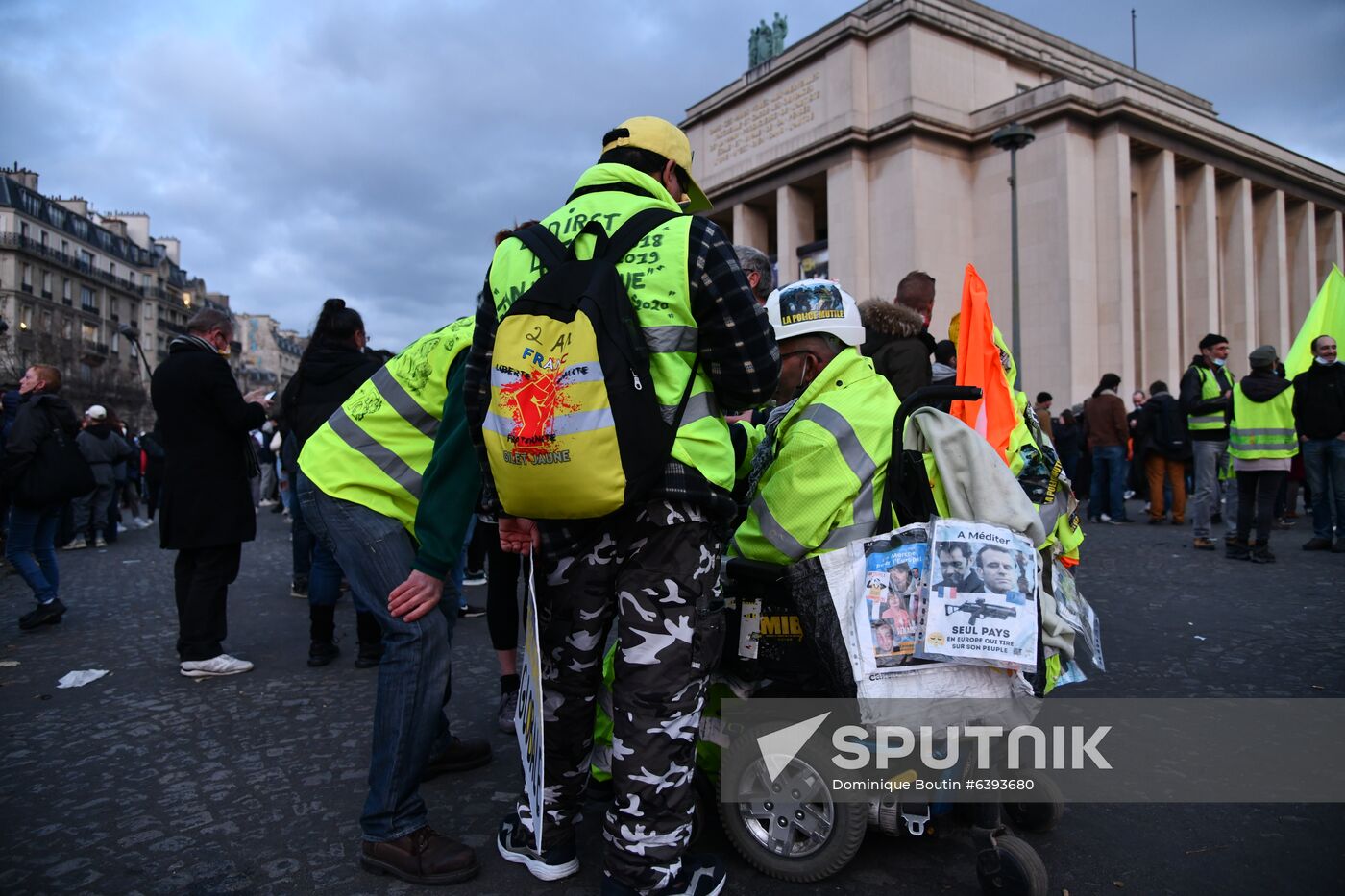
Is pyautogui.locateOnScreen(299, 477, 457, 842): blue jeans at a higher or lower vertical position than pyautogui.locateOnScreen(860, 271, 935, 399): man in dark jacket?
lower

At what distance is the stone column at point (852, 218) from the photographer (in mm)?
29547

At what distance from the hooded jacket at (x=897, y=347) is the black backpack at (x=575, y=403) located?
2.11 m

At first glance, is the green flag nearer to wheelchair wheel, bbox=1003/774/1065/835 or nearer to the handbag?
wheelchair wheel, bbox=1003/774/1065/835

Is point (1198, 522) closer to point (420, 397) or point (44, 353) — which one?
point (420, 397)

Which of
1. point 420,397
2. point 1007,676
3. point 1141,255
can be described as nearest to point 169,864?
point 420,397

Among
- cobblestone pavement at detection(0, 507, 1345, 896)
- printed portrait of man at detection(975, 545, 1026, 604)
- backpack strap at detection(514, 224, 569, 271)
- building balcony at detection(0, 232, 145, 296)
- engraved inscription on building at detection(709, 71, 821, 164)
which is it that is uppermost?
building balcony at detection(0, 232, 145, 296)

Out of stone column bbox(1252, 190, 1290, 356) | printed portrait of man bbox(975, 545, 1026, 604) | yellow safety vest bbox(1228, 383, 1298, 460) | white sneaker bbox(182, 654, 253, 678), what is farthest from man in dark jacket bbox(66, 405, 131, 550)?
stone column bbox(1252, 190, 1290, 356)

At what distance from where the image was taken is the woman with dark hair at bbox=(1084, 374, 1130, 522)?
12023 millimetres

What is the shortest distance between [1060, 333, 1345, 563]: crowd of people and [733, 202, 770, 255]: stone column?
23.2 metres

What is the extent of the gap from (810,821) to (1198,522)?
8434 mm

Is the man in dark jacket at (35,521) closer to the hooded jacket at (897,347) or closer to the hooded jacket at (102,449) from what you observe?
the hooded jacket at (102,449)

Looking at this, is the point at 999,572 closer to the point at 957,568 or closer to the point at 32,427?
the point at 957,568

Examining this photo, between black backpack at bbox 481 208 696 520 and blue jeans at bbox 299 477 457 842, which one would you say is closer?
black backpack at bbox 481 208 696 520

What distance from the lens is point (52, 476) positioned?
22.0ft
